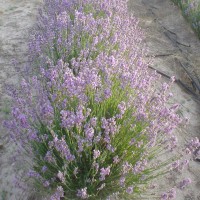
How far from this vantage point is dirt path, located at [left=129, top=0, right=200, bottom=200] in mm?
3244

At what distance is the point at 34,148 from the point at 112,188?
0.69 m

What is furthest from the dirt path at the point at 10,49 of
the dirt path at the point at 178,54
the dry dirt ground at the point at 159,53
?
the dirt path at the point at 178,54

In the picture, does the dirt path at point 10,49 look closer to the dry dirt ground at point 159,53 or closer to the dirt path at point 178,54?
the dry dirt ground at point 159,53

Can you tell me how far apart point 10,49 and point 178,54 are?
7.90 feet

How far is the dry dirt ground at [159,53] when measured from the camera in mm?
2814

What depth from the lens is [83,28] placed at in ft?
11.5

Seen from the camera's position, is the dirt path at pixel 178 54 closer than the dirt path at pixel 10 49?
No

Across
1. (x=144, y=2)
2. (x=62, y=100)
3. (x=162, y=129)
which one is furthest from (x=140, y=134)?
(x=144, y=2)

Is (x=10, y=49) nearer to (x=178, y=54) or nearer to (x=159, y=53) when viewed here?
(x=159, y=53)

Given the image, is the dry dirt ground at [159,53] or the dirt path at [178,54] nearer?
the dry dirt ground at [159,53]

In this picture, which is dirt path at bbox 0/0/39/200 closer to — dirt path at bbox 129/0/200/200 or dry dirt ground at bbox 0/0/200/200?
dry dirt ground at bbox 0/0/200/200

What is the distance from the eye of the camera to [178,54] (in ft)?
15.7

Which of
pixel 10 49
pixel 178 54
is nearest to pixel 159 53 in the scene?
pixel 178 54

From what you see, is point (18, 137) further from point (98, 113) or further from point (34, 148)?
point (98, 113)
